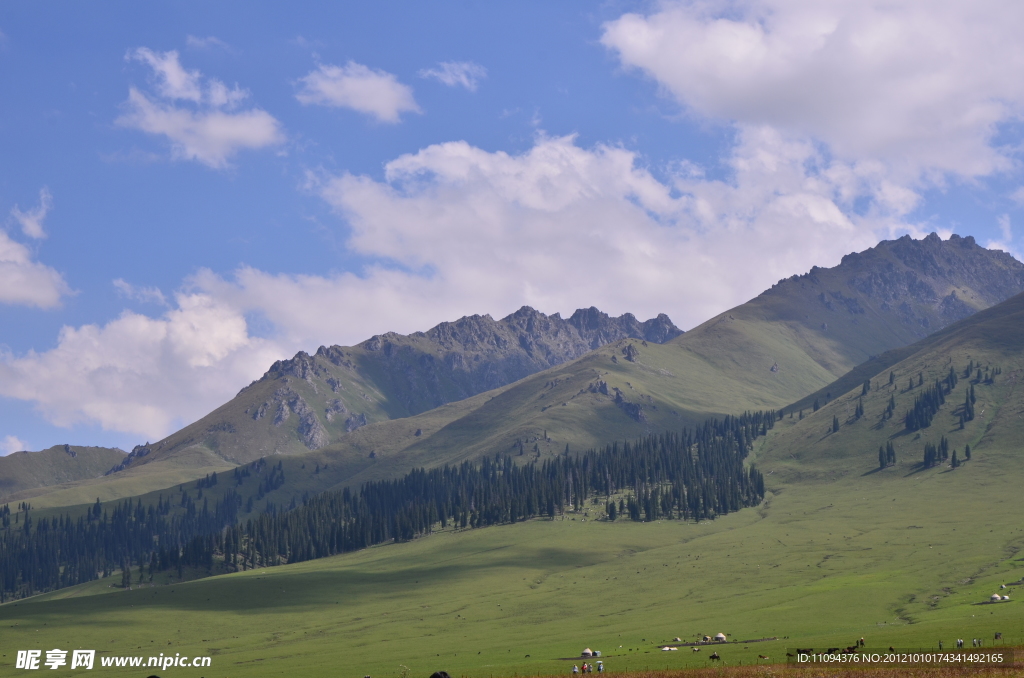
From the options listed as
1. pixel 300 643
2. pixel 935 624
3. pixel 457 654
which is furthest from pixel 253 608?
pixel 935 624

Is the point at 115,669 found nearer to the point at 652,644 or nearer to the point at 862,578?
the point at 652,644

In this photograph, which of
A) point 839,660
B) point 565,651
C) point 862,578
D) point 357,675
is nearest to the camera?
point 839,660

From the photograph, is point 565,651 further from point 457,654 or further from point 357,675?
point 357,675

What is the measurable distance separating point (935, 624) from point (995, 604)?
61.5 ft

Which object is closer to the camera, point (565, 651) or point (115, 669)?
point (565, 651)

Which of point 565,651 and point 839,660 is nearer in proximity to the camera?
point 839,660

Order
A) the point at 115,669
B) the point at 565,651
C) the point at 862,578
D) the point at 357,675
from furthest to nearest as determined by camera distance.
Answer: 1. the point at 862,578
2. the point at 115,669
3. the point at 565,651
4. the point at 357,675

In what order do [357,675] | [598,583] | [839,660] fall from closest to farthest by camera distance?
[839,660] < [357,675] < [598,583]

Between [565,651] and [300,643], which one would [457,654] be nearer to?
[565,651]

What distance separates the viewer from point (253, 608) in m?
190

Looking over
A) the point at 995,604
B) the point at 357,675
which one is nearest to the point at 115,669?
the point at 357,675

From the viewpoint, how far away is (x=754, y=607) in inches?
5763

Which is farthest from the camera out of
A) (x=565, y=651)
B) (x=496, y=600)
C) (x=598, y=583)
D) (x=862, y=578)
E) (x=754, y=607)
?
(x=598, y=583)

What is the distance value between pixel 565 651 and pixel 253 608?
9086cm
